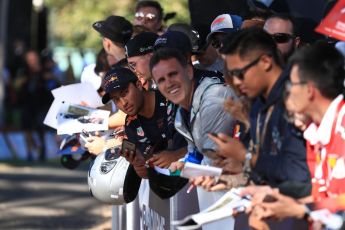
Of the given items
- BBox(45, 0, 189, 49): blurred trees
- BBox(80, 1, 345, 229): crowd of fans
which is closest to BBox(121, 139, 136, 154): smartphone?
BBox(80, 1, 345, 229): crowd of fans

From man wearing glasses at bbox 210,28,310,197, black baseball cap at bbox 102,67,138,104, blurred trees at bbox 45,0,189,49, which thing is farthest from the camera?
blurred trees at bbox 45,0,189,49

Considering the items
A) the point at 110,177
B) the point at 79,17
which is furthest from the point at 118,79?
the point at 79,17

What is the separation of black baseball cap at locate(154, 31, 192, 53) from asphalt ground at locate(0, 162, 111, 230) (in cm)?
575

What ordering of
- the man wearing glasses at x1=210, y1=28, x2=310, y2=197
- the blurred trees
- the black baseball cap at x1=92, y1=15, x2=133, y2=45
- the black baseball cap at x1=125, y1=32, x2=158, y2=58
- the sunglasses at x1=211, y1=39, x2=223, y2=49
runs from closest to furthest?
the man wearing glasses at x1=210, y1=28, x2=310, y2=197 → the sunglasses at x1=211, y1=39, x2=223, y2=49 → the black baseball cap at x1=125, y1=32, x2=158, y2=58 → the black baseball cap at x1=92, y1=15, x2=133, y2=45 → the blurred trees

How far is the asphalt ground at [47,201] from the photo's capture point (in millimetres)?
14180

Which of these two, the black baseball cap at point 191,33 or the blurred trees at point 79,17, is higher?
the black baseball cap at point 191,33

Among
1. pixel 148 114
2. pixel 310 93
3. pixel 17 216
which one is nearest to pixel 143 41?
pixel 148 114

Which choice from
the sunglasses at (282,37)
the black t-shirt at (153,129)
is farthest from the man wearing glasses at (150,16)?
the sunglasses at (282,37)

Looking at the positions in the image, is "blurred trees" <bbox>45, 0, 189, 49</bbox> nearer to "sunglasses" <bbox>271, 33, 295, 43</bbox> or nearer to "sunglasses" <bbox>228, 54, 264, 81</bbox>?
"sunglasses" <bbox>271, 33, 295, 43</bbox>

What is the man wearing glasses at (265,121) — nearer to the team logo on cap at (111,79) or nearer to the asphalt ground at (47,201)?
the team logo on cap at (111,79)

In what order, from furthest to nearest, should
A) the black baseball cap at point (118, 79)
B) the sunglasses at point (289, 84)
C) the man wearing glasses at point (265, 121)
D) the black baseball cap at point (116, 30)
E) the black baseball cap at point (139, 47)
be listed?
the black baseball cap at point (116, 30), the black baseball cap at point (139, 47), the black baseball cap at point (118, 79), the man wearing glasses at point (265, 121), the sunglasses at point (289, 84)

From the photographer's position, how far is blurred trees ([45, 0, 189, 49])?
3616cm

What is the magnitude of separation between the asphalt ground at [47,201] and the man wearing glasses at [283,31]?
606 cm

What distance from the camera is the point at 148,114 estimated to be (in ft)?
27.0
